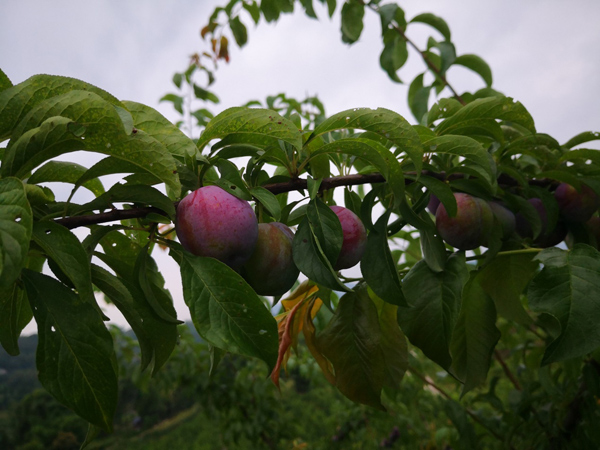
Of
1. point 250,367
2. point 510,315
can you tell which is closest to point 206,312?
point 510,315

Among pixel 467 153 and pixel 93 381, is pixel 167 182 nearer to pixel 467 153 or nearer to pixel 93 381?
pixel 93 381

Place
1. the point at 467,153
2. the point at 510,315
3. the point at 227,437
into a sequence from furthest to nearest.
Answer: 1. the point at 227,437
2. the point at 510,315
3. the point at 467,153

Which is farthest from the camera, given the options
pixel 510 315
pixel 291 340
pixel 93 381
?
pixel 510 315

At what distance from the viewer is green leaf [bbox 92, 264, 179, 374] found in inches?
19.5

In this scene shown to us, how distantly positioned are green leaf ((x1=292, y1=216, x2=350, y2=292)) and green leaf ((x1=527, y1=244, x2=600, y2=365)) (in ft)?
0.86

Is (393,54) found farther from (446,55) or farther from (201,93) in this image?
(201,93)

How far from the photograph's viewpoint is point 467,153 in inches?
23.1

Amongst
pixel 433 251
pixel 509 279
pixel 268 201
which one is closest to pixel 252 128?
pixel 268 201

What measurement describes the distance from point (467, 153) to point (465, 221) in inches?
5.1

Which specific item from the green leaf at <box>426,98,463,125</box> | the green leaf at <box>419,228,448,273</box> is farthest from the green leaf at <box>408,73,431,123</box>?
the green leaf at <box>419,228,448,273</box>

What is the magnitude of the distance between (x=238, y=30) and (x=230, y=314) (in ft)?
5.22

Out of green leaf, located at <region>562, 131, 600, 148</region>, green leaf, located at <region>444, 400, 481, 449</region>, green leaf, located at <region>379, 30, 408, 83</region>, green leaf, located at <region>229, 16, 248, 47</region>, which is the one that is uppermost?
green leaf, located at <region>229, 16, 248, 47</region>

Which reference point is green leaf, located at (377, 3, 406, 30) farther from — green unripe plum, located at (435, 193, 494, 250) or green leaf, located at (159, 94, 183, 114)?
green leaf, located at (159, 94, 183, 114)

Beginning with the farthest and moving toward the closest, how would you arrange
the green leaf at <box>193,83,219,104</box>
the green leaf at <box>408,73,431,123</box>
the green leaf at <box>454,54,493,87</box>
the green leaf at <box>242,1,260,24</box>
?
the green leaf at <box>193,83,219,104</box>
the green leaf at <box>242,1,260,24</box>
the green leaf at <box>408,73,431,123</box>
the green leaf at <box>454,54,493,87</box>
